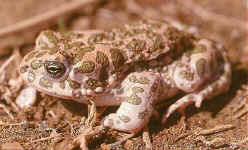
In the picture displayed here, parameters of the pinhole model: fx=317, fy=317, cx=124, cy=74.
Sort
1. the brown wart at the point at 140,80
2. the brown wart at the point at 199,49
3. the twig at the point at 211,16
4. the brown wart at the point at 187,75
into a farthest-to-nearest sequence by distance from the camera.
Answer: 1. the twig at the point at 211,16
2. the brown wart at the point at 199,49
3. the brown wart at the point at 187,75
4. the brown wart at the point at 140,80

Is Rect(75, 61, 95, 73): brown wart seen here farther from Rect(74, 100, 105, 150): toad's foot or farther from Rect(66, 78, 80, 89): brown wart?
Rect(74, 100, 105, 150): toad's foot

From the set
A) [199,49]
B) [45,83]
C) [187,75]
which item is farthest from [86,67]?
[199,49]

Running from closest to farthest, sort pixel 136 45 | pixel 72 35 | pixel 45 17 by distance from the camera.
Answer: pixel 136 45 → pixel 72 35 → pixel 45 17

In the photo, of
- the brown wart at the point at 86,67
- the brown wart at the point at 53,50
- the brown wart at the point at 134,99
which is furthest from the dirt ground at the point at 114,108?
the brown wart at the point at 53,50

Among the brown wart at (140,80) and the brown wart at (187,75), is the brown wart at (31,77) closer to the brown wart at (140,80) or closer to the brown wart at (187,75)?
the brown wart at (140,80)

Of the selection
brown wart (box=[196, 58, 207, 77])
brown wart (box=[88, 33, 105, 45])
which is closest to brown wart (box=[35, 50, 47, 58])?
brown wart (box=[88, 33, 105, 45])

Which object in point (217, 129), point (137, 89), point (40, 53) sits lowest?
point (217, 129)

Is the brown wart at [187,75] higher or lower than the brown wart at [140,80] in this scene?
higher

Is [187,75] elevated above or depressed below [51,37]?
below

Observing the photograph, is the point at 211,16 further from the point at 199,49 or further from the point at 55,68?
the point at 55,68
